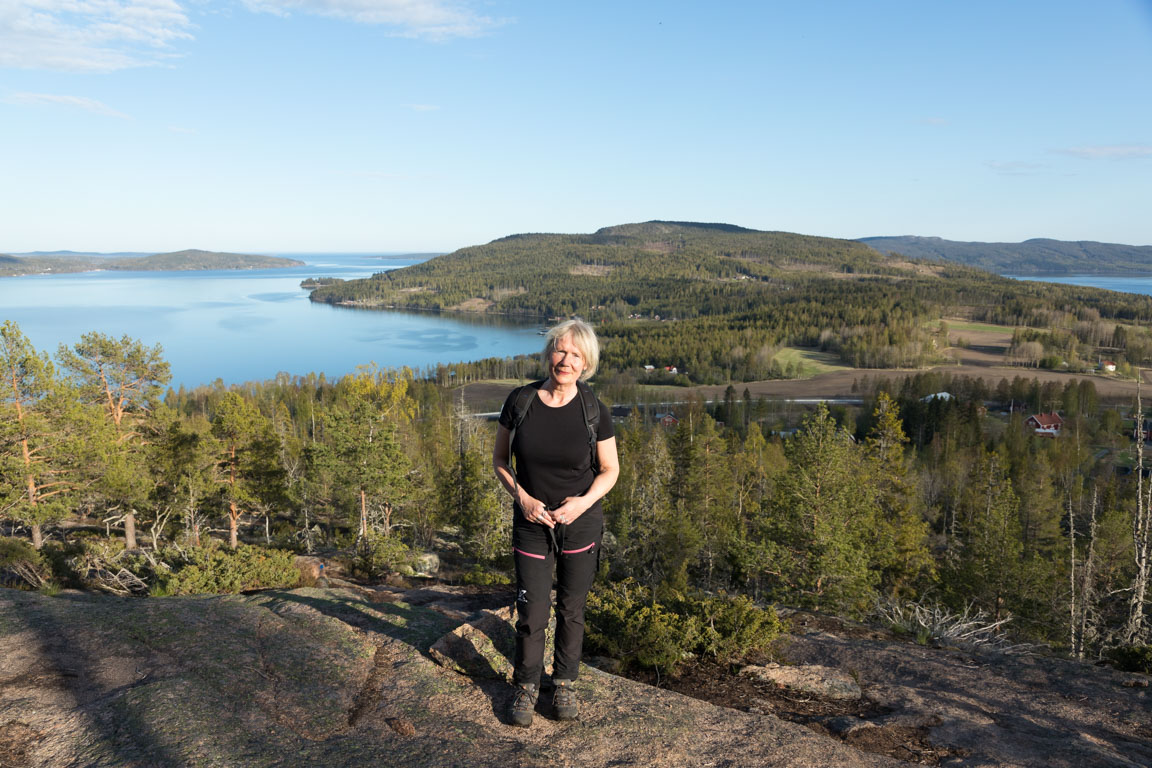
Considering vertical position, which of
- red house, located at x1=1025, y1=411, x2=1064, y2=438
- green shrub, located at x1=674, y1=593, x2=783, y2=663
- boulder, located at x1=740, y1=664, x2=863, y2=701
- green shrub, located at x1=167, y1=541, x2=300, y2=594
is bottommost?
red house, located at x1=1025, y1=411, x2=1064, y2=438

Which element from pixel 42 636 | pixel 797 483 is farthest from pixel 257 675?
Answer: pixel 797 483

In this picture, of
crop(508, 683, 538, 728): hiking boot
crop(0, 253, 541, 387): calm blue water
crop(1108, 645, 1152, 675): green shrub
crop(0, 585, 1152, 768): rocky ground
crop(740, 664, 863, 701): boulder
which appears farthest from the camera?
crop(0, 253, 541, 387): calm blue water

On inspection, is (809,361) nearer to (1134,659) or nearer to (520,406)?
(1134,659)

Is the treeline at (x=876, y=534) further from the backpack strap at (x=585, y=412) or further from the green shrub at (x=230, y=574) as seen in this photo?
the green shrub at (x=230, y=574)

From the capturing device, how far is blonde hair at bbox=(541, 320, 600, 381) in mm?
4422

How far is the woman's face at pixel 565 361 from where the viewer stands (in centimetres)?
431

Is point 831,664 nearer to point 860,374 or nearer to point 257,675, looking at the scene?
point 257,675

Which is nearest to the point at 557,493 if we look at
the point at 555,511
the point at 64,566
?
the point at 555,511

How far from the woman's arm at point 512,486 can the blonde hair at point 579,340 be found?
64 cm

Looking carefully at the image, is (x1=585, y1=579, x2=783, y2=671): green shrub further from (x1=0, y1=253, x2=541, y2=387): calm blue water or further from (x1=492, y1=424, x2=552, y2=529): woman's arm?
(x1=0, y1=253, x2=541, y2=387): calm blue water

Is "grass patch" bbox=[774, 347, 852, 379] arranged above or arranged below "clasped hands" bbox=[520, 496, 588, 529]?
below

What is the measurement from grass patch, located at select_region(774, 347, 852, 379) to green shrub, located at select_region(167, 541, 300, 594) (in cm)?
14304

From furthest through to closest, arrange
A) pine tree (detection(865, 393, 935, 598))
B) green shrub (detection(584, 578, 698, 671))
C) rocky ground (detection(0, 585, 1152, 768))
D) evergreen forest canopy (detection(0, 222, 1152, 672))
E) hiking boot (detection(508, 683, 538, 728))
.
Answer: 1. pine tree (detection(865, 393, 935, 598))
2. evergreen forest canopy (detection(0, 222, 1152, 672))
3. green shrub (detection(584, 578, 698, 671))
4. hiking boot (detection(508, 683, 538, 728))
5. rocky ground (detection(0, 585, 1152, 768))

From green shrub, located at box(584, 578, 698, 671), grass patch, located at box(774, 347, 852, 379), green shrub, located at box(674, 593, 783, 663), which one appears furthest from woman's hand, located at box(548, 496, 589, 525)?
grass patch, located at box(774, 347, 852, 379)
